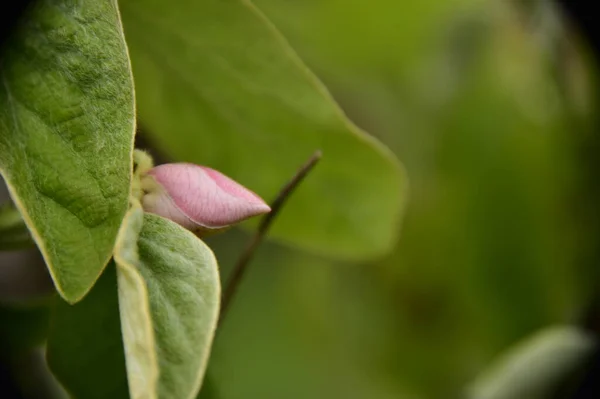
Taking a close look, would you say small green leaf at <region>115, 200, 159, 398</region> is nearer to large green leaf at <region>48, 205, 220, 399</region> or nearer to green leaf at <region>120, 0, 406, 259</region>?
large green leaf at <region>48, 205, 220, 399</region>

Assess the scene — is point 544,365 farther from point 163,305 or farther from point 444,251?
point 163,305

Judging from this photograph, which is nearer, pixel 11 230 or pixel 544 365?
pixel 11 230

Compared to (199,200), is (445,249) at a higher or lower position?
lower

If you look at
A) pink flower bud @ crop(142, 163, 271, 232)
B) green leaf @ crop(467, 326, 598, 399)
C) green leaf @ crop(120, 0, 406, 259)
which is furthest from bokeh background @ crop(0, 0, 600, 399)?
pink flower bud @ crop(142, 163, 271, 232)

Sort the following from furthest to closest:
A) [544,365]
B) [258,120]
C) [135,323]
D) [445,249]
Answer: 1. [445,249]
2. [544,365]
3. [258,120]
4. [135,323]

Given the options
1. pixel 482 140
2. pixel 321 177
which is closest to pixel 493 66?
pixel 482 140

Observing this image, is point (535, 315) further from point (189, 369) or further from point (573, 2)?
point (189, 369)

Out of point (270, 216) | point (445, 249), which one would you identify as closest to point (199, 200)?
point (270, 216)

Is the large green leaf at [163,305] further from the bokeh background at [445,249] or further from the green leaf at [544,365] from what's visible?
the bokeh background at [445,249]
